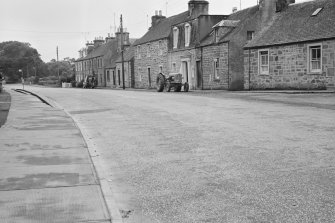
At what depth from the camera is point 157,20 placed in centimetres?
5431

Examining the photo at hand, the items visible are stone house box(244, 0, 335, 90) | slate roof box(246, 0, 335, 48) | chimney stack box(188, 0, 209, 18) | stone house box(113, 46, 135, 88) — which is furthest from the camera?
stone house box(113, 46, 135, 88)

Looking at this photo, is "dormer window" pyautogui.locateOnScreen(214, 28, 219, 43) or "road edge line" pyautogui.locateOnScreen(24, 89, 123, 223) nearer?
"road edge line" pyautogui.locateOnScreen(24, 89, 123, 223)

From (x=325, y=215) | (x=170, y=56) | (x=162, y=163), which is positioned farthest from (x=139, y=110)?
(x=170, y=56)

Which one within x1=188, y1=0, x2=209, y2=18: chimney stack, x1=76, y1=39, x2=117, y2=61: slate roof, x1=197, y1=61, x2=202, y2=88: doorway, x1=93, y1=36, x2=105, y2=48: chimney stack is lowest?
x1=197, y1=61, x2=202, y2=88: doorway

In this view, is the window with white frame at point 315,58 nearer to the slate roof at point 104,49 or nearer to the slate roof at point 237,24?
the slate roof at point 237,24

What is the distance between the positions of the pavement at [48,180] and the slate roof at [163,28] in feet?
113

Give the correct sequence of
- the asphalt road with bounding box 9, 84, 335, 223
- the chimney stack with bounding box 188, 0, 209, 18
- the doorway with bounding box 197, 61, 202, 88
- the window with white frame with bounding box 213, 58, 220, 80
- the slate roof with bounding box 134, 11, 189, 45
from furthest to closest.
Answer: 1. the slate roof with bounding box 134, 11, 189, 45
2. the chimney stack with bounding box 188, 0, 209, 18
3. the doorway with bounding box 197, 61, 202, 88
4. the window with white frame with bounding box 213, 58, 220, 80
5. the asphalt road with bounding box 9, 84, 335, 223

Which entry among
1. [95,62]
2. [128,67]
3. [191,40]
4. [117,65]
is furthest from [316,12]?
[95,62]

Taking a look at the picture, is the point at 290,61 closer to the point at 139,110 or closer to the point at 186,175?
the point at 139,110

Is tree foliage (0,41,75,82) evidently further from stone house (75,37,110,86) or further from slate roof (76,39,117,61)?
slate roof (76,39,117,61)

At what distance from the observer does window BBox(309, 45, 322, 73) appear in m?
27.4

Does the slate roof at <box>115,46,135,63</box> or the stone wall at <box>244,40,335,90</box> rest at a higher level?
the slate roof at <box>115,46,135,63</box>

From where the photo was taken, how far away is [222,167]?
24.2 ft

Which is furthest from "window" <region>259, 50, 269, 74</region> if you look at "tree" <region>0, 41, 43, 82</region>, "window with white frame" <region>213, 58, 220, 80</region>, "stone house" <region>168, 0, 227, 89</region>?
"tree" <region>0, 41, 43, 82</region>
